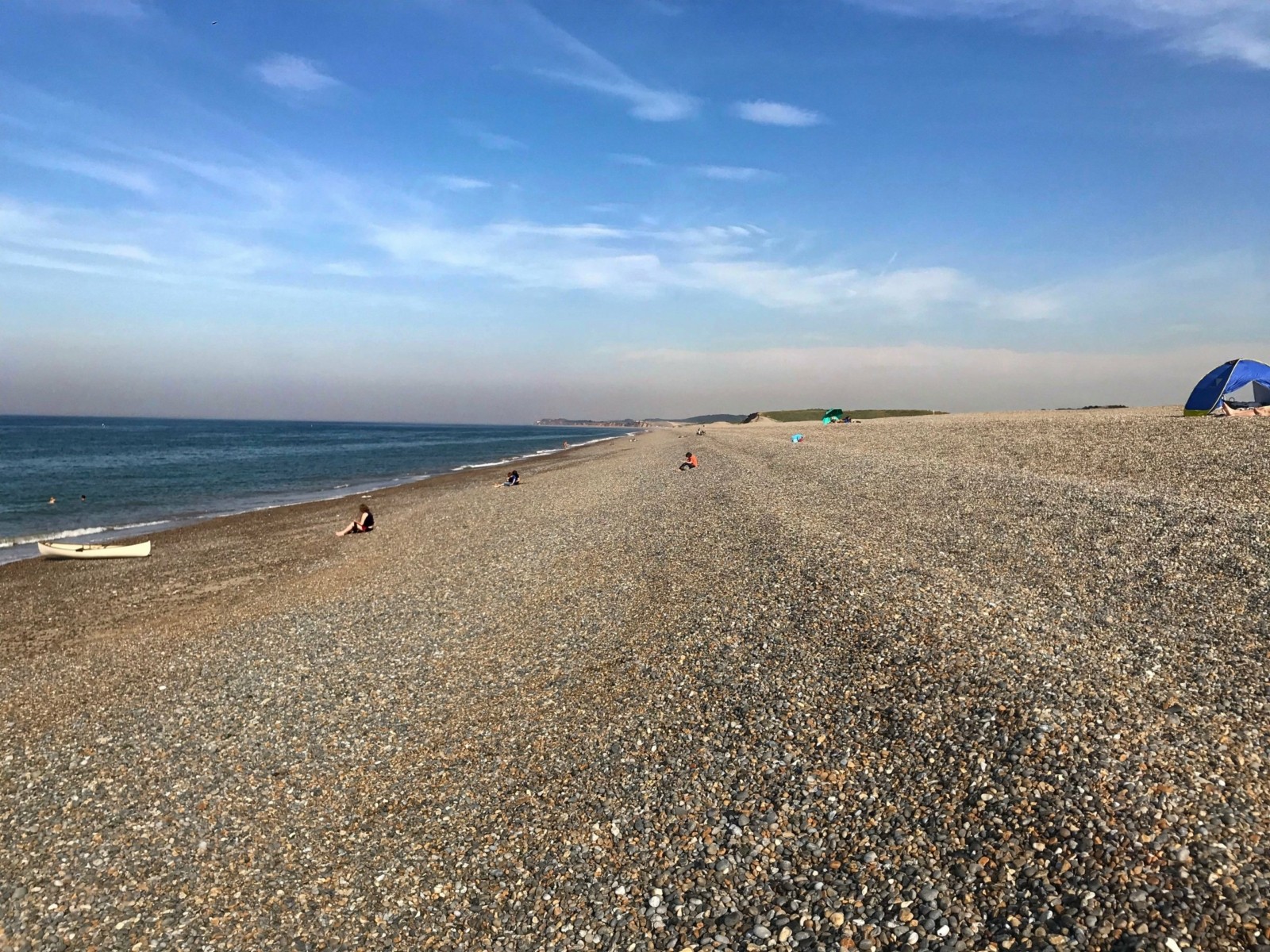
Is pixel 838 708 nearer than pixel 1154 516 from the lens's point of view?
Yes

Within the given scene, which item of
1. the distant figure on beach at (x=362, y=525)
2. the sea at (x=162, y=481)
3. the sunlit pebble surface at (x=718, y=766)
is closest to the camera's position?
the sunlit pebble surface at (x=718, y=766)

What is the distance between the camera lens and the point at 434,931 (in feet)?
19.5

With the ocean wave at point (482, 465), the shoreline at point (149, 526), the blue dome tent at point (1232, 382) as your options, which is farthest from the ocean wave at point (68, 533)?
the blue dome tent at point (1232, 382)

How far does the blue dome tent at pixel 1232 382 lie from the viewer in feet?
102

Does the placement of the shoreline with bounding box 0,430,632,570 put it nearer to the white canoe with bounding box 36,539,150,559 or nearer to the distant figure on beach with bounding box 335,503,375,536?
the white canoe with bounding box 36,539,150,559

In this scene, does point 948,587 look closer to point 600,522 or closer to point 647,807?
point 647,807

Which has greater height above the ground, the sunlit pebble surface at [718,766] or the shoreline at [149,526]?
the sunlit pebble surface at [718,766]

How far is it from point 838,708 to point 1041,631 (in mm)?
3871

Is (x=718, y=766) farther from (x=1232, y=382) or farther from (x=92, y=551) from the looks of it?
(x=1232, y=382)

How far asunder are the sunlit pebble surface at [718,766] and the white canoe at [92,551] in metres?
12.8

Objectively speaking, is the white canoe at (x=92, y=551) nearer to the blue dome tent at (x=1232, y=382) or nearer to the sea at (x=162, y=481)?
the sea at (x=162, y=481)

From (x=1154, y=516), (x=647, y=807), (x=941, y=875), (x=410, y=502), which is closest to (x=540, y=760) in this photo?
(x=647, y=807)

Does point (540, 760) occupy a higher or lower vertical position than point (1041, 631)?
lower

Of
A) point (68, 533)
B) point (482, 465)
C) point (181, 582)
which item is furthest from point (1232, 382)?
point (482, 465)
